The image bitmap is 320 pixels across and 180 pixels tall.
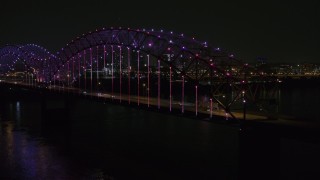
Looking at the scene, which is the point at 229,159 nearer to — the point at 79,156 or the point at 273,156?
the point at 273,156

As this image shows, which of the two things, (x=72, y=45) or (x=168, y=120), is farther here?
(x=72, y=45)

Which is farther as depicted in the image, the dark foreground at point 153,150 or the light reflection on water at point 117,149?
the light reflection on water at point 117,149

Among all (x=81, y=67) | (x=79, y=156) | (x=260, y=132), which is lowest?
(x=79, y=156)

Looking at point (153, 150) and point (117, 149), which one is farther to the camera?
point (117, 149)

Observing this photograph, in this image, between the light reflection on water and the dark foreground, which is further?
the light reflection on water

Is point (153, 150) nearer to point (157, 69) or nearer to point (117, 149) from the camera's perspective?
point (117, 149)

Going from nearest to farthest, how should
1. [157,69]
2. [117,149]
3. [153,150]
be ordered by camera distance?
[153,150], [117,149], [157,69]

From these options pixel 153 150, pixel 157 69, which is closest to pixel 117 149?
pixel 153 150

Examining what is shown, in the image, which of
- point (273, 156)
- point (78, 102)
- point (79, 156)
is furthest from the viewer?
point (78, 102)

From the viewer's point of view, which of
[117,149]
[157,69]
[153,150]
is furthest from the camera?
[157,69]

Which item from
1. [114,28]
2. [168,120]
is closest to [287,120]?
[114,28]

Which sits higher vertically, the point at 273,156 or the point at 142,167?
the point at 273,156
